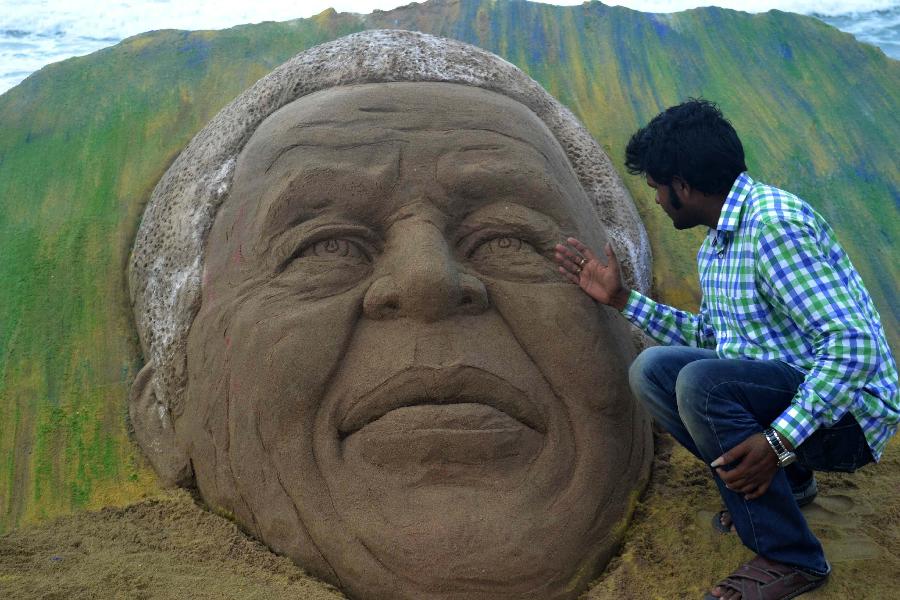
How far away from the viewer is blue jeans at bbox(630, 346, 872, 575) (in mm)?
2656

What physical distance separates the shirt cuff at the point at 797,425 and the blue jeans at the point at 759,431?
0.09 metres

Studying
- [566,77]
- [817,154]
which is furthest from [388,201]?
[817,154]

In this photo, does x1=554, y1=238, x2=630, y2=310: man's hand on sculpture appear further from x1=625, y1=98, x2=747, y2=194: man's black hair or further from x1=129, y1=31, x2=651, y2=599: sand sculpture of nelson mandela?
x1=625, y1=98, x2=747, y2=194: man's black hair

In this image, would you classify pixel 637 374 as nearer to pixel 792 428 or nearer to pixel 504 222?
pixel 792 428

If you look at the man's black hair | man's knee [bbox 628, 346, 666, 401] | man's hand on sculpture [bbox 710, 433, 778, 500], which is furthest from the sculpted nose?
man's hand on sculpture [bbox 710, 433, 778, 500]

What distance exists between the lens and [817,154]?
5.50 metres

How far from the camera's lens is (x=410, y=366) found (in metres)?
3.08

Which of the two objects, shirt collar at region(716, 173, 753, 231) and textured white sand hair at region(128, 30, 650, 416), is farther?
textured white sand hair at region(128, 30, 650, 416)

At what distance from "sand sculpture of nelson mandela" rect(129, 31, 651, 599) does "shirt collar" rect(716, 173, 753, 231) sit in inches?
26.1

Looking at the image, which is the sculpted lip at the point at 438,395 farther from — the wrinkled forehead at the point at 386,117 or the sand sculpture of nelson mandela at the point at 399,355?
the wrinkled forehead at the point at 386,117

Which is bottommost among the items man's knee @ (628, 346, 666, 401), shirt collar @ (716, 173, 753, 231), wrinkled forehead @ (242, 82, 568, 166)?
man's knee @ (628, 346, 666, 401)

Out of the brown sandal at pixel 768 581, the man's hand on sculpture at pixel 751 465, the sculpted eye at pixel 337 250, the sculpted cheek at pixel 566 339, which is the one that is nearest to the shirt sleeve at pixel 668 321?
the sculpted cheek at pixel 566 339

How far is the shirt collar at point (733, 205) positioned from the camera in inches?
110

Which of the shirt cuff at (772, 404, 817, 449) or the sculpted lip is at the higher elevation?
the shirt cuff at (772, 404, 817, 449)
